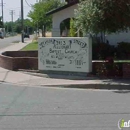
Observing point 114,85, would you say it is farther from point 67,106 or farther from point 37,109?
point 37,109

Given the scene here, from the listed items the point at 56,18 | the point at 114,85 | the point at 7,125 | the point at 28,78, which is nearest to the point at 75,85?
the point at 114,85

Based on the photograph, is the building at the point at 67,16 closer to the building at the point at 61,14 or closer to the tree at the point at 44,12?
the building at the point at 61,14

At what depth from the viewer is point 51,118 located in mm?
6609

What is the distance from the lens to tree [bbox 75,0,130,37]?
1181 cm

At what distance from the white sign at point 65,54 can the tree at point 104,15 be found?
0.70m

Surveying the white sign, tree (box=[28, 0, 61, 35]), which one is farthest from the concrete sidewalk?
tree (box=[28, 0, 61, 35])

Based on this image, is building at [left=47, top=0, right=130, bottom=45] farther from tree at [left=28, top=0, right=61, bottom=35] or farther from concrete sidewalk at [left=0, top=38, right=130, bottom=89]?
tree at [left=28, top=0, right=61, bottom=35]

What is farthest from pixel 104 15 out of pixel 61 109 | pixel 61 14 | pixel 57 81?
pixel 61 14

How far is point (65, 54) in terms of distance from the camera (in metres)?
12.9

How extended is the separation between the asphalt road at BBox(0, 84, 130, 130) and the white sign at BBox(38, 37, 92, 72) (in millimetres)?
2369

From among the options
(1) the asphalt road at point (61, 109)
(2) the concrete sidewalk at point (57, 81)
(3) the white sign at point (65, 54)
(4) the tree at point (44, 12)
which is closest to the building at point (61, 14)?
(3) the white sign at point (65, 54)

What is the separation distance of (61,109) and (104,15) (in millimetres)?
5649

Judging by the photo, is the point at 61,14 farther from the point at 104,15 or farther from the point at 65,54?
the point at 104,15

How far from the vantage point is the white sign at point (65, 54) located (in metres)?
12.5
